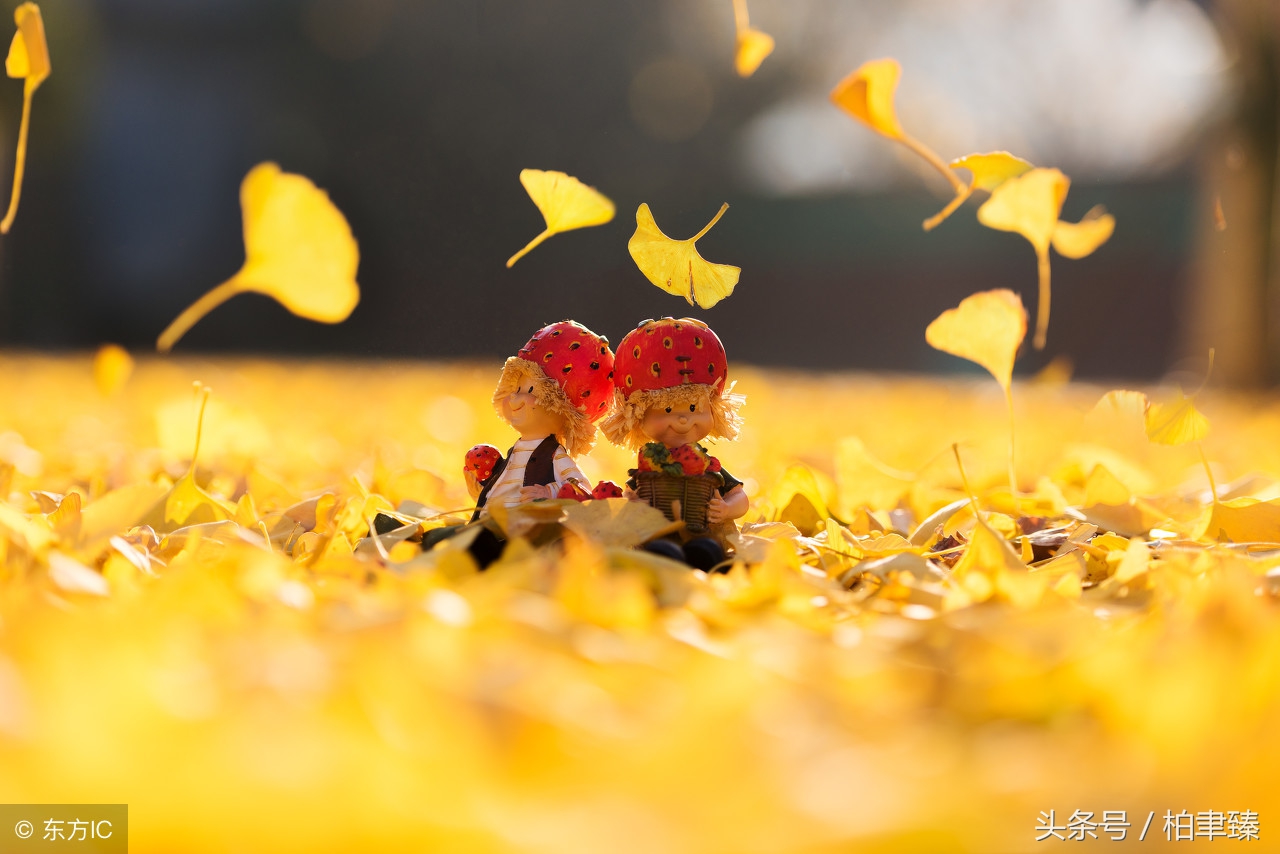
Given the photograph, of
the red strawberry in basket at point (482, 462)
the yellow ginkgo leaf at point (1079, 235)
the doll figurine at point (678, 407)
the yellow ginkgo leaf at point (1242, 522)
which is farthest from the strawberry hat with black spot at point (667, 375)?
the yellow ginkgo leaf at point (1242, 522)

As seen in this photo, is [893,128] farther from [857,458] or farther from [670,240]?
[857,458]

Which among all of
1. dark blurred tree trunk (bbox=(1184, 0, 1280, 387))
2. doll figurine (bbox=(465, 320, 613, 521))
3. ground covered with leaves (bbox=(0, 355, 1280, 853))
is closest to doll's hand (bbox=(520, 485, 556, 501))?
doll figurine (bbox=(465, 320, 613, 521))

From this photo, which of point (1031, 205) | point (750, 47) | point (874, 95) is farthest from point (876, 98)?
point (1031, 205)

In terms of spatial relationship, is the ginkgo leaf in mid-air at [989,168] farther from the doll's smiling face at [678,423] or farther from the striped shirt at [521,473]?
the striped shirt at [521,473]

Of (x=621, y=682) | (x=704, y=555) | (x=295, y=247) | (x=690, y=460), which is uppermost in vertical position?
(x=295, y=247)

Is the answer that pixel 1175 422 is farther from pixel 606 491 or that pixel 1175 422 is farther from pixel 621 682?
pixel 621 682

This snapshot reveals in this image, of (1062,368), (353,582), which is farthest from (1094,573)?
(1062,368)
